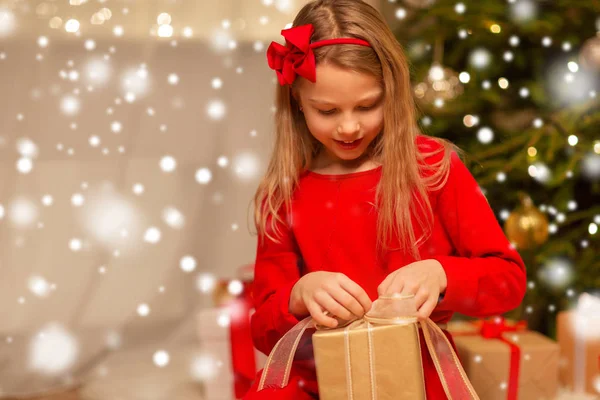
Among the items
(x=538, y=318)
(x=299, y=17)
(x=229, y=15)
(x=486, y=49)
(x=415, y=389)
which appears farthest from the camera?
(x=229, y=15)

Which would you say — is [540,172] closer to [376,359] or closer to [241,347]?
[241,347]

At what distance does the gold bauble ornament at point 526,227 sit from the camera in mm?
1571

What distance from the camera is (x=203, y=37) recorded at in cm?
203

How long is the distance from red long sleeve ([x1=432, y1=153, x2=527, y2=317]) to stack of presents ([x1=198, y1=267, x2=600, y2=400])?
0.09 meters

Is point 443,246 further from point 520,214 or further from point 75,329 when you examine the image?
point 75,329

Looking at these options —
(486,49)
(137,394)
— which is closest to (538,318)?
(486,49)

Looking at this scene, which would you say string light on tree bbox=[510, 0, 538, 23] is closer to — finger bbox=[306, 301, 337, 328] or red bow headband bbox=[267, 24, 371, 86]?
red bow headband bbox=[267, 24, 371, 86]

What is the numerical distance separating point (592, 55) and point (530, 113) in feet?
0.92

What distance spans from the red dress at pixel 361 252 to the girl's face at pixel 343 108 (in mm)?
88

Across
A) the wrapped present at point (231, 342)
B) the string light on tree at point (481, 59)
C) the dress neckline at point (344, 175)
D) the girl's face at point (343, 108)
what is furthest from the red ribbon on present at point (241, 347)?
the string light on tree at point (481, 59)

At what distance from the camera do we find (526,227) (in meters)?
1.57

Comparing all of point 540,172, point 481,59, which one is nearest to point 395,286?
point 540,172

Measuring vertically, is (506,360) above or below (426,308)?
below

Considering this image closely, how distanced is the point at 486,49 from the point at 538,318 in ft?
2.53
